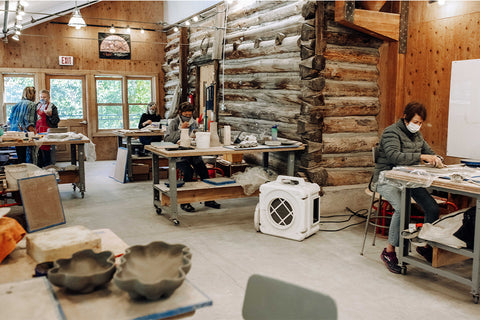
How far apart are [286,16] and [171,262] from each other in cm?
576

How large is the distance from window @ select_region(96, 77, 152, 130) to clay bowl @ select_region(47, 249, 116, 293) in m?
11.0

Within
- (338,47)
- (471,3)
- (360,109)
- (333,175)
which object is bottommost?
(333,175)

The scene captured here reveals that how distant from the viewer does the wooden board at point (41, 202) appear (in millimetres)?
5570

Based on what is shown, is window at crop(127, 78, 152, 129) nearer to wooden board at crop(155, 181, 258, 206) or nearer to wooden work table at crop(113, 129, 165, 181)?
wooden work table at crop(113, 129, 165, 181)

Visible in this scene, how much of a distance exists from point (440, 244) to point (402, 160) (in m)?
0.94

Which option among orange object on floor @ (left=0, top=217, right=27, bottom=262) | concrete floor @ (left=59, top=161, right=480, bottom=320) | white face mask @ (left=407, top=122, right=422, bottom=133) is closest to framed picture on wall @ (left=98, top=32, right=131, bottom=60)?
concrete floor @ (left=59, top=161, right=480, bottom=320)

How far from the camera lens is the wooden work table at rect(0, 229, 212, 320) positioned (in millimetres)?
1605

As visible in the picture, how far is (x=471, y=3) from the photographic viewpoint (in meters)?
5.34

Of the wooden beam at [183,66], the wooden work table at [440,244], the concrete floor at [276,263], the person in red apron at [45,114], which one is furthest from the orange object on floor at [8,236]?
the wooden beam at [183,66]

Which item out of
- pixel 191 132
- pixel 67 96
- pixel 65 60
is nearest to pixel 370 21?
pixel 191 132

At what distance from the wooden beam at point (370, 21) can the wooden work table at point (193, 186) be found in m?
1.81

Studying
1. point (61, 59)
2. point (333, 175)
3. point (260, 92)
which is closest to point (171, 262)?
point (333, 175)

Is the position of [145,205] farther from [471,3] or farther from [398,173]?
[471,3]

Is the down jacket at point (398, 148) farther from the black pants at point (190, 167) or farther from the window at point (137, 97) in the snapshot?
the window at point (137, 97)
